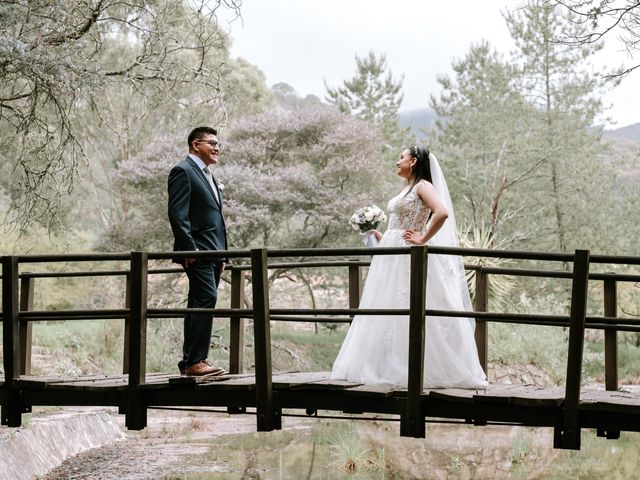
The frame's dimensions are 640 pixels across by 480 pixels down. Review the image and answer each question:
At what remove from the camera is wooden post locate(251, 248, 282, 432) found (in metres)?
6.04

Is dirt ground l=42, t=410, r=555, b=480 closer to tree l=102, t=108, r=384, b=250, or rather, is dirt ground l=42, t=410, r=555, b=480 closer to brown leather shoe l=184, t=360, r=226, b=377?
tree l=102, t=108, r=384, b=250

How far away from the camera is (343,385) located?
6125mm

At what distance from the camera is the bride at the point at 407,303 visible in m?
6.48

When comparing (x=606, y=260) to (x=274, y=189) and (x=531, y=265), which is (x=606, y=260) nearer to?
(x=274, y=189)

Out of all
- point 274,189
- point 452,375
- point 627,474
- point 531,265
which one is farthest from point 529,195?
point 452,375

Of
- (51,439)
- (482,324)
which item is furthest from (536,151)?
(482,324)

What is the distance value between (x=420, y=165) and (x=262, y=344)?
1.74 m

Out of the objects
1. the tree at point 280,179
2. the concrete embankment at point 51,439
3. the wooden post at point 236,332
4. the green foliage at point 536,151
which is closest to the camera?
the wooden post at point 236,332

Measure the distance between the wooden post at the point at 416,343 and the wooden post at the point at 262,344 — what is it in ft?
2.92

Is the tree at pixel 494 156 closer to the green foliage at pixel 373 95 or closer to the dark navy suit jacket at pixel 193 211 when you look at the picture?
the green foliage at pixel 373 95

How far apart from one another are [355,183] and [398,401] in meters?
16.4

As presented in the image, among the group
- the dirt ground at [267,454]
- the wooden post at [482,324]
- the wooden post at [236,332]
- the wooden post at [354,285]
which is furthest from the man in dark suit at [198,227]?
the dirt ground at [267,454]

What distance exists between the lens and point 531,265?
2553 centimetres

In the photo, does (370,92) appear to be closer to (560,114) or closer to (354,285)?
(560,114)
